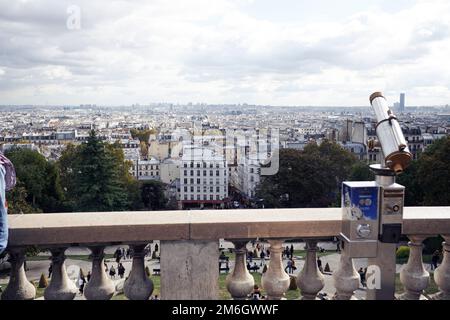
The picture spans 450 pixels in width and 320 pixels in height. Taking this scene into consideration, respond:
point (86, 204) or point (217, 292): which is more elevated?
point (217, 292)

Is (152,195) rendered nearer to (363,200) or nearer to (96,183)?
(96,183)

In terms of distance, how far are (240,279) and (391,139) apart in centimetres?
134

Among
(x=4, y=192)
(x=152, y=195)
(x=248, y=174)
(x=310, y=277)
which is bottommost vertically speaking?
(x=152, y=195)

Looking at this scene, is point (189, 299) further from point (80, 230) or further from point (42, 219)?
point (42, 219)

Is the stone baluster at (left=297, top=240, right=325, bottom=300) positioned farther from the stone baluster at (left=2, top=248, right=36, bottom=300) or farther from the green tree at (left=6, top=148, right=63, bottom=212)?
the green tree at (left=6, top=148, right=63, bottom=212)

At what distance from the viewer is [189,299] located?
129 inches

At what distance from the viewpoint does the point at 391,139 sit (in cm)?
306

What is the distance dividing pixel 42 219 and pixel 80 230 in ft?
1.16

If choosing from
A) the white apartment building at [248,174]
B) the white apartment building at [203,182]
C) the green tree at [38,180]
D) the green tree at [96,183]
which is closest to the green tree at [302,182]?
the white apartment building at [248,174]

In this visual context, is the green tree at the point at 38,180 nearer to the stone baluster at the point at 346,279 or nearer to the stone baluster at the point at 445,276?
the stone baluster at the point at 346,279

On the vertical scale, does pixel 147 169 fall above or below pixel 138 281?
below

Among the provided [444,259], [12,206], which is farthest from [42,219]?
[12,206]

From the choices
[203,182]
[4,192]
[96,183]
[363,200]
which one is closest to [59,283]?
[4,192]

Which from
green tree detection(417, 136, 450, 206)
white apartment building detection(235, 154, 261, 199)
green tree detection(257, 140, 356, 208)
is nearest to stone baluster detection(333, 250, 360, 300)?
green tree detection(417, 136, 450, 206)
